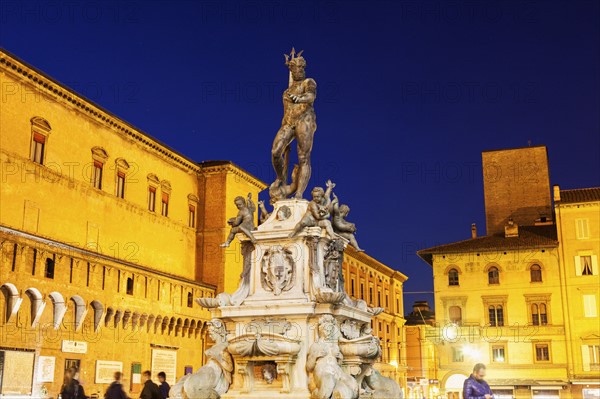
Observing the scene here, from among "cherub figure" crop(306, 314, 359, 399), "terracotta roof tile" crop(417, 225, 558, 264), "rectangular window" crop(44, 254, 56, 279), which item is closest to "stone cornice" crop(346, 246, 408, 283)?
"terracotta roof tile" crop(417, 225, 558, 264)

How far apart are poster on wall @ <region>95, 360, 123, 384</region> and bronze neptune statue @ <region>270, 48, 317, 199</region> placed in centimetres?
2136

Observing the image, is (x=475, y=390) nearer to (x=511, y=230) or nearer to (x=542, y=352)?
(x=542, y=352)

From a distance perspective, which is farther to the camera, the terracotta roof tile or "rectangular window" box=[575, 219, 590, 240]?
the terracotta roof tile

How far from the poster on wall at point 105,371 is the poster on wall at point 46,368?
2841mm

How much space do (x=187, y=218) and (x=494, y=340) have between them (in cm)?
1976

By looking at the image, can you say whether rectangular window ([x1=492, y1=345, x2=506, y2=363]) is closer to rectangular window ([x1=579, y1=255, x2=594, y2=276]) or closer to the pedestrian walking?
rectangular window ([x1=579, y1=255, x2=594, y2=276])

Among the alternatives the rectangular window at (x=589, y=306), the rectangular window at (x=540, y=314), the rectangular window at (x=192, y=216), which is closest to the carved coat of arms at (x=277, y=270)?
the rectangular window at (x=192, y=216)

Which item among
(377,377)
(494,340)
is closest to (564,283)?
(494,340)

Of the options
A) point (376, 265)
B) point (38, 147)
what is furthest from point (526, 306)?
point (38, 147)

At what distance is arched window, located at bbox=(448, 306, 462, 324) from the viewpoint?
143ft

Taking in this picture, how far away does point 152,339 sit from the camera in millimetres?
33938

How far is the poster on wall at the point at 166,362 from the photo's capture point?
34.1 meters

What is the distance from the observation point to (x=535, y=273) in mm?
42719

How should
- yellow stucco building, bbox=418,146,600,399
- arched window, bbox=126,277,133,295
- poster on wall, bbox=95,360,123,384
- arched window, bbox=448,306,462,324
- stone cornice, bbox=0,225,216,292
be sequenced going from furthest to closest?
arched window, bbox=448,306,462,324
yellow stucco building, bbox=418,146,600,399
arched window, bbox=126,277,133,295
poster on wall, bbox=95,360,123,384
stone cornice, bbox=0,225,216,292
